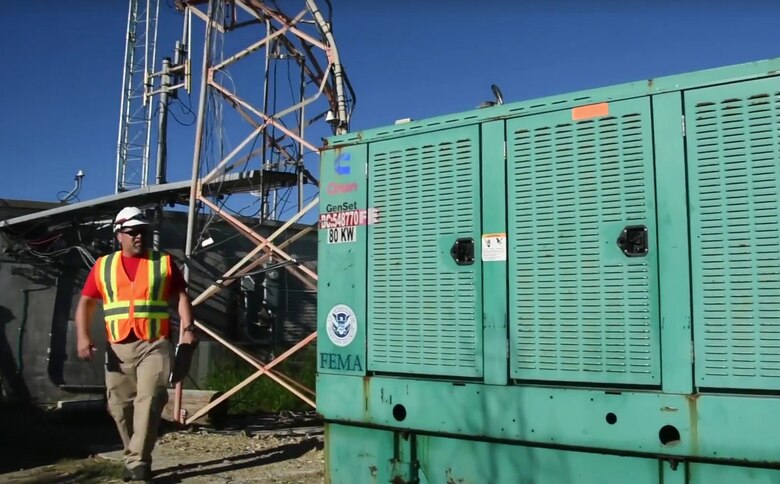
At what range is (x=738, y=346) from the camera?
11.6ft

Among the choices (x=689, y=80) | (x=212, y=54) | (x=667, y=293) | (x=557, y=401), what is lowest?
(x=557, y=401)

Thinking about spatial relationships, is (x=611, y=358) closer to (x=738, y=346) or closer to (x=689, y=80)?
(x=738, y=346)

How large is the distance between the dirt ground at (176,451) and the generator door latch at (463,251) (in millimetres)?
2643

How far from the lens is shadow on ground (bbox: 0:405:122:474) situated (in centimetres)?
708

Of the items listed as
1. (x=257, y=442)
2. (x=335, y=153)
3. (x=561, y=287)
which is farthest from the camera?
(x=257, y=442)

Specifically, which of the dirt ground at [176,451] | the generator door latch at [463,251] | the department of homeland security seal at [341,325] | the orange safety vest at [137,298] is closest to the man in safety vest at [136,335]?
the orange safety vest at [137,298]

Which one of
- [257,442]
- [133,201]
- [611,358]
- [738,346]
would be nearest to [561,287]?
[611,358]

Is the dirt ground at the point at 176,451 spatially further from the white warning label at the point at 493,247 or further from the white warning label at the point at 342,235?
the white warning label at the point at 493,247

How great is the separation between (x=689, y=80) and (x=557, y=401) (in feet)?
5.71

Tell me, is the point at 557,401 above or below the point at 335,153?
below

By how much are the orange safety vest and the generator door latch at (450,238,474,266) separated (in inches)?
97.4

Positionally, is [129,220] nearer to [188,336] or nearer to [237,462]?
[188,336]

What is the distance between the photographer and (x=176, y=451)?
736cm

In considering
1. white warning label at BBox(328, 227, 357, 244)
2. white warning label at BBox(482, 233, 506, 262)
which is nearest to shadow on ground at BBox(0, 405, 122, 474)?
white warning label at BBox(328, 227, 357, 244)
